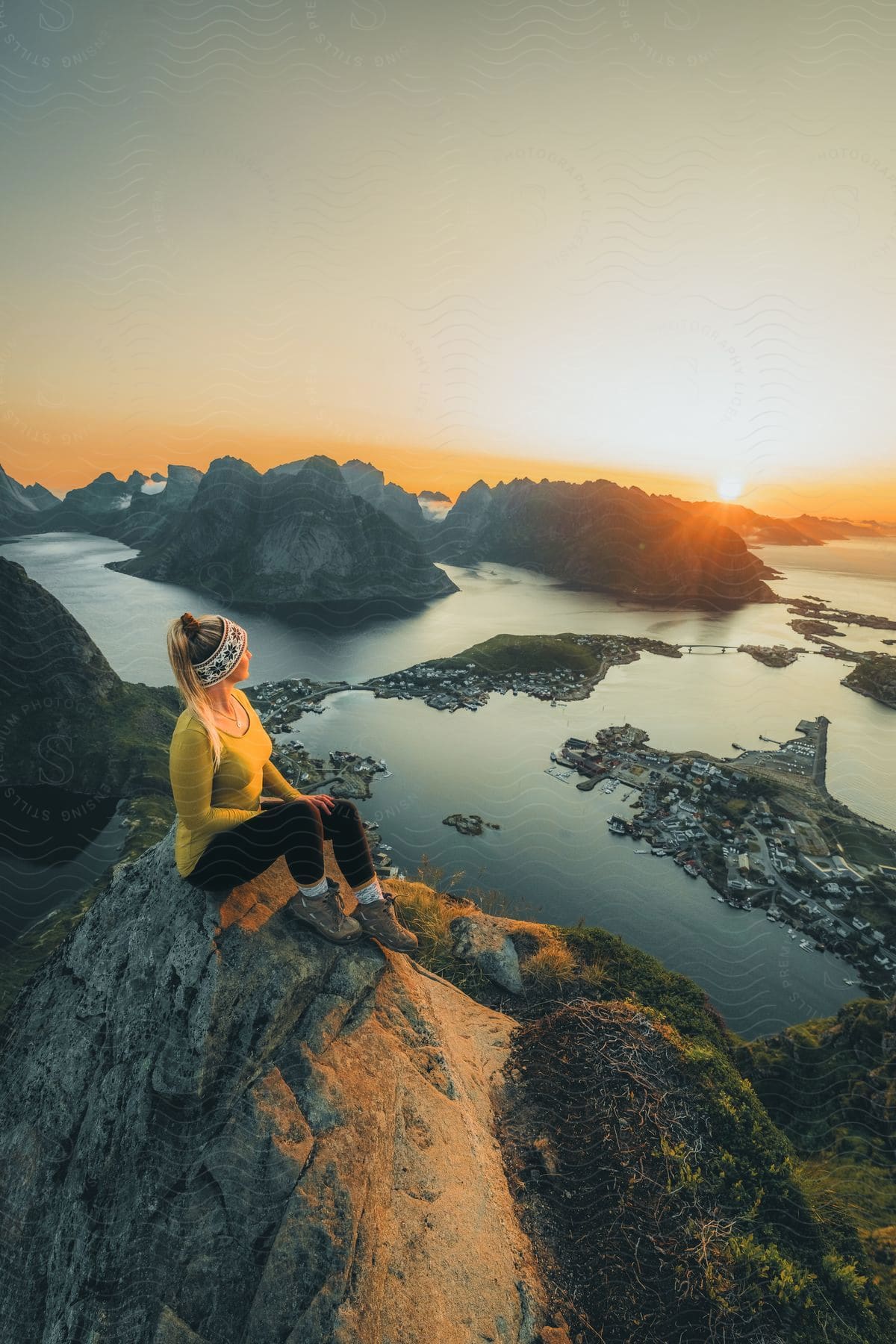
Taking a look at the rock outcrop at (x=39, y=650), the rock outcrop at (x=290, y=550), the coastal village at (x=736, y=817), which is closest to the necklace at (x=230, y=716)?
the coastal village at (x=736, y=817)

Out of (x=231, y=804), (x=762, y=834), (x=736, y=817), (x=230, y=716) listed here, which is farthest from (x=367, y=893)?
(x=736, y=817)

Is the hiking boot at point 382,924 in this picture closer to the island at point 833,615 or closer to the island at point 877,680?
the island at point 877,680

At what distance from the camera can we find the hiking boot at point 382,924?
5211 mm

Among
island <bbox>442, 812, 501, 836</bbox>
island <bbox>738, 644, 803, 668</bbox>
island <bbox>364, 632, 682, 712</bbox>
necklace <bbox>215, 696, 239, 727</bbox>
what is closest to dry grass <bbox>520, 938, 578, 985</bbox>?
necklace <bbox>215, 696, 239, 727</bbox>

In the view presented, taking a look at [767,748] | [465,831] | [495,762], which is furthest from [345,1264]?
[767,748]

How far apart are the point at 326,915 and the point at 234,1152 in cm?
172

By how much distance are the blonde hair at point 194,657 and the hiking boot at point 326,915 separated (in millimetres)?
1709

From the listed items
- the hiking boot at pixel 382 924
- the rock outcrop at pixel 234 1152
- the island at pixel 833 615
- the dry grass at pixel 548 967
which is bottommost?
the island at pixel 833 615

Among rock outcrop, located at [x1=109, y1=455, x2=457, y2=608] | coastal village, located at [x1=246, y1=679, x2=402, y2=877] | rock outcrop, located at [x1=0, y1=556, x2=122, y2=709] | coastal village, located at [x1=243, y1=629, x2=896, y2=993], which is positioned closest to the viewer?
coastal village, located at [x1=243, y1=629, x2=896, y2=993]

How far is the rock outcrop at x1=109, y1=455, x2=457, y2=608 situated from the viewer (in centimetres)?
12288

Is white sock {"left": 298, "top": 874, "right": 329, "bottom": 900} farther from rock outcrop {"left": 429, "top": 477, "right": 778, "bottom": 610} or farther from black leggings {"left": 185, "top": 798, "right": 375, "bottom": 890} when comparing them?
rock outcrop {"left": 429, "top": 477, "right": 778, "bottom": 610}

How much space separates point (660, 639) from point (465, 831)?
70498 mm

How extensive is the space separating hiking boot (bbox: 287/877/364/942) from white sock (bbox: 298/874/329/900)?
0.03 metres

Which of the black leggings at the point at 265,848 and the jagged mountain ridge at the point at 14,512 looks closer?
the black leggings at the point at 265,848
